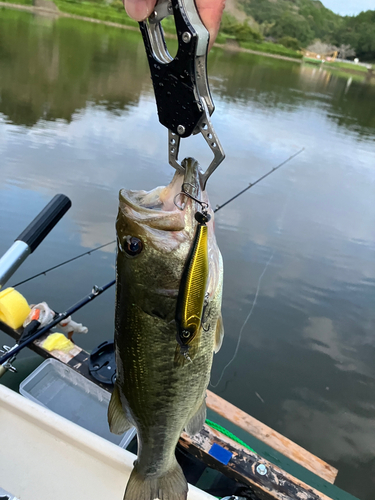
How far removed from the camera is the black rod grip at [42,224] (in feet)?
7.11

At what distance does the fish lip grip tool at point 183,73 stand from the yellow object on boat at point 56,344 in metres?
1.80

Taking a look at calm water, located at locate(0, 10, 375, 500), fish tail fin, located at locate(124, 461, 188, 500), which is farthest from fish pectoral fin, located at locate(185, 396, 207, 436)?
calm water, located at locate(0, 10, 375, 500)

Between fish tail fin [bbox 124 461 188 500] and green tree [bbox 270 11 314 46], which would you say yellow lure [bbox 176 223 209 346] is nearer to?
fish tail fin [bbox 124 461 188 500]

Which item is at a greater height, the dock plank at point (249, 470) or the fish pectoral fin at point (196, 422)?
the fish pectoral fin at point (196, 422)

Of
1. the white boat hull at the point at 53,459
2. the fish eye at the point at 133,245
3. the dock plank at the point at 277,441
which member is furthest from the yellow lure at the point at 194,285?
the dock plank at the point at 277,441

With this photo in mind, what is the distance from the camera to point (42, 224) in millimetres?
2217

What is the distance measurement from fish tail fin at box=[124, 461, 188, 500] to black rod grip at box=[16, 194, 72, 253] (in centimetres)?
139

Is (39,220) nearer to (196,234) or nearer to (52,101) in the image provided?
(196,234)

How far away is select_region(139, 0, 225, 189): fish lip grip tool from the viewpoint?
100cm

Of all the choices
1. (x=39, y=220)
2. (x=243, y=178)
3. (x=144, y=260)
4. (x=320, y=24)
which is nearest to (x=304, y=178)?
(x=243, y=178)

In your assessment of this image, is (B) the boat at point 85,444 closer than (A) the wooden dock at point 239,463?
Yes

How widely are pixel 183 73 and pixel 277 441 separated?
269cm

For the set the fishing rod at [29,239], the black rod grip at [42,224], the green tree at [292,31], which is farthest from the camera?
the green tree at [292,31]

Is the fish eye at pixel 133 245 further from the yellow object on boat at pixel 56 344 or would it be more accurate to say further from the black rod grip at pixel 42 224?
the yellow object on boat at pixel 56 344
